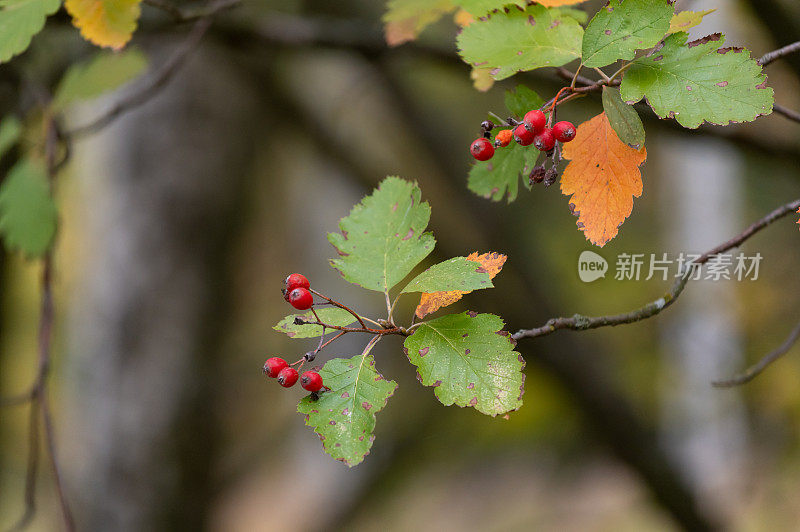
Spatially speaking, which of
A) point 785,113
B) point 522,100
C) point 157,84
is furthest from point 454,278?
point 157,84

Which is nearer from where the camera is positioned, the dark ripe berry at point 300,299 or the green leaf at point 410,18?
the dark ripe berry at point 300,299

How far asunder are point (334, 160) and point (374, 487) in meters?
1.21

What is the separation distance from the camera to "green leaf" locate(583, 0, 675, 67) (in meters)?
0.38

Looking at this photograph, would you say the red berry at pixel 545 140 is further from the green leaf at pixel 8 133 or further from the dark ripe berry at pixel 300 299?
the green leaf at pixel 8 133

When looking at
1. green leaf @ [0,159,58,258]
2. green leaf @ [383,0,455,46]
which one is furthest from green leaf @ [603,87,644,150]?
green leaf @ [0,159,58,258]

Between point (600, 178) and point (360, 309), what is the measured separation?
5.40 ft

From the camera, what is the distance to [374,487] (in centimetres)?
227

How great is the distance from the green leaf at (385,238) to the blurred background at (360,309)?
0.19 meters

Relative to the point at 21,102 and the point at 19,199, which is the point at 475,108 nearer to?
the point at 21,102

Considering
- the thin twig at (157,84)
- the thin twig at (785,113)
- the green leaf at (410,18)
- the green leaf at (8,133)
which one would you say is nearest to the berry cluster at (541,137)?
the thin twig at (785,113)

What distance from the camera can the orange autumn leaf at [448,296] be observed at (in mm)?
431

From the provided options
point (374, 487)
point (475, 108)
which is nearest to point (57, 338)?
point (374, 487)

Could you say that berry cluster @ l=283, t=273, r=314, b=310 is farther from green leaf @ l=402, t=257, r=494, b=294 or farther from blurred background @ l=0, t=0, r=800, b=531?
blurred background @ l=0, t=0, r=800, b=531

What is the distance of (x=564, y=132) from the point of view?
0.40 m
